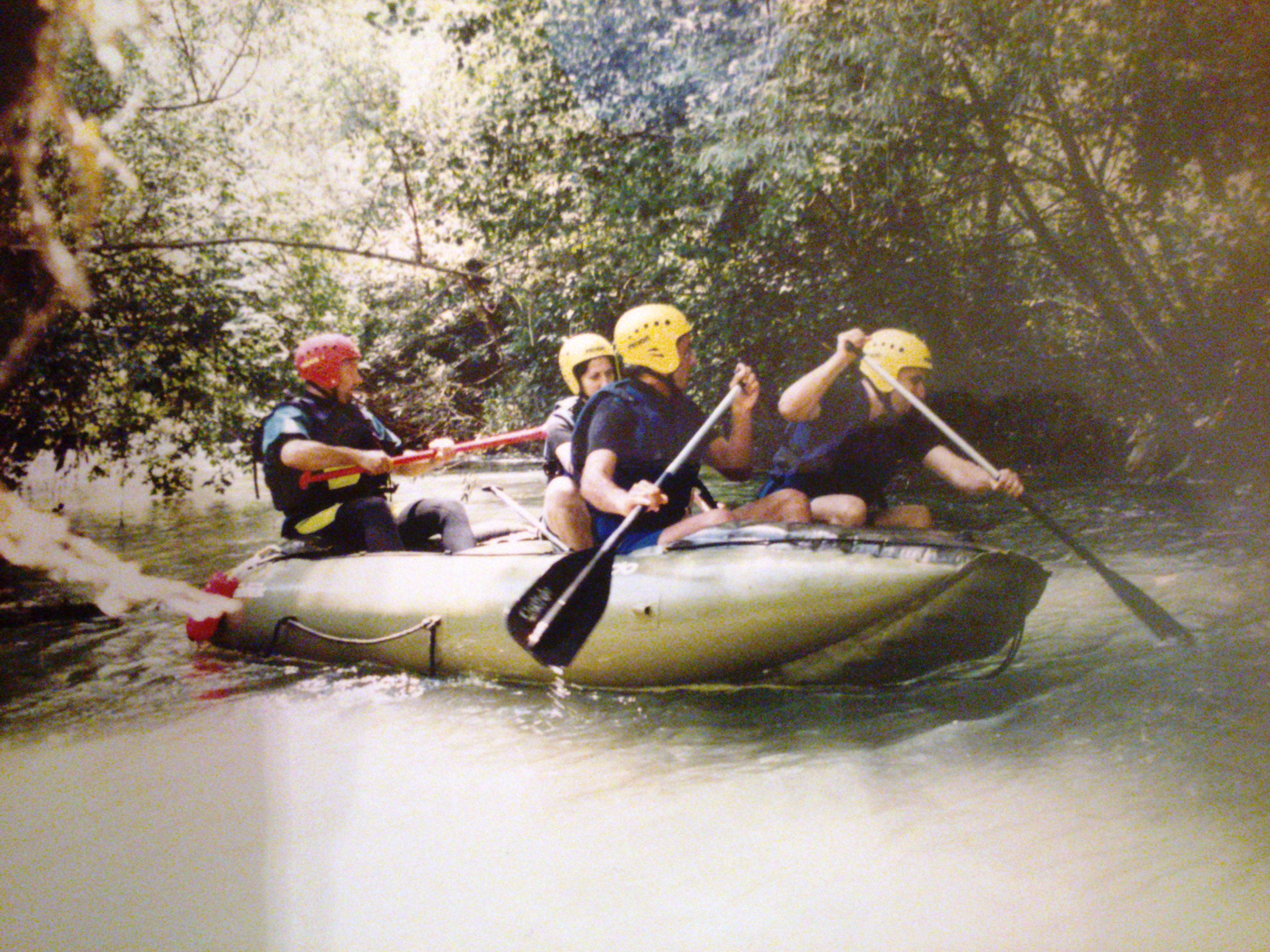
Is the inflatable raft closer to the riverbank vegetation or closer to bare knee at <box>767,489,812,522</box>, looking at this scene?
bare knee at <box>767,489,812,522</box>

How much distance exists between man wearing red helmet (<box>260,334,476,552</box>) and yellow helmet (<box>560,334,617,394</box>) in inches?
18.2

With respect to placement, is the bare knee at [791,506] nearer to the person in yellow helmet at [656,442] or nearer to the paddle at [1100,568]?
the person in yellow helmet at [656,442]

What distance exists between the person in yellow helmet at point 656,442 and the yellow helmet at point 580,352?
0.18m

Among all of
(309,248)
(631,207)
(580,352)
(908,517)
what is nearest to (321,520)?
(309,248)

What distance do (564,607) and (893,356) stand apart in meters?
1.12

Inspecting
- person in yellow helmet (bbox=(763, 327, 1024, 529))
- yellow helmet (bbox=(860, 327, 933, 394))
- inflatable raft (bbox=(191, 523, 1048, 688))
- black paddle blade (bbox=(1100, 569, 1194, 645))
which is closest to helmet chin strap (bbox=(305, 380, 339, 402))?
inflatable raft (bbox=(191, 523, 1048, 688))

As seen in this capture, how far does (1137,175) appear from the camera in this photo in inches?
89.1

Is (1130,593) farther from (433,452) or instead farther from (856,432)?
(433,452)

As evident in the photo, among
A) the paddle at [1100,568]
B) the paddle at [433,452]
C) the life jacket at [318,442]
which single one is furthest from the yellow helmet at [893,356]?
the life jacket at [318,442]

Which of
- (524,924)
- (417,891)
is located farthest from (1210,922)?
(417,891)

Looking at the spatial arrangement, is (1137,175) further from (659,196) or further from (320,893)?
(320,893)

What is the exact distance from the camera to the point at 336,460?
274 centimetres

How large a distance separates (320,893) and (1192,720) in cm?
174

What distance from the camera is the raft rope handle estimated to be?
99.3 inches
